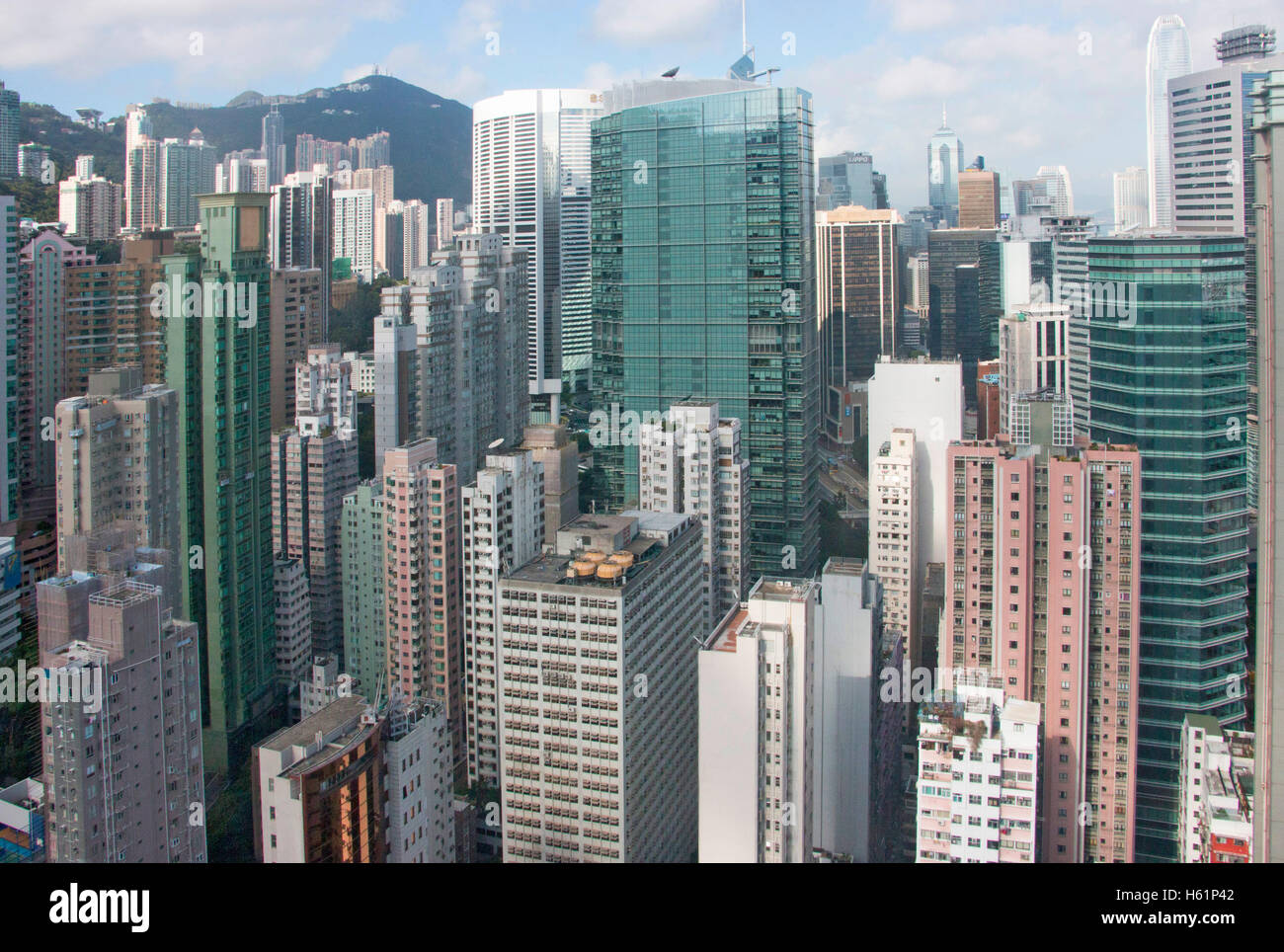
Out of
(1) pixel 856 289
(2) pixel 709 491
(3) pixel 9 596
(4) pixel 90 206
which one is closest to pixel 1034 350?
(1) pixel 856 289

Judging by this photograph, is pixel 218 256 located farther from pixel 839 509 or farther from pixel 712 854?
pixel 839 509

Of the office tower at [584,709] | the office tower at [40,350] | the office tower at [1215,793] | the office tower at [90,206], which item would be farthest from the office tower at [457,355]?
the office tower at [1215,793]

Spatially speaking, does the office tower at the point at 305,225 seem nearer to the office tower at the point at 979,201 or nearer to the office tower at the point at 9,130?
the office tower at the point at 9,130

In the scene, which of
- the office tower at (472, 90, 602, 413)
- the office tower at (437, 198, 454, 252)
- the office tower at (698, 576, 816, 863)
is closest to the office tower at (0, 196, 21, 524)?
the office tower at (698, 576, 816, 863)

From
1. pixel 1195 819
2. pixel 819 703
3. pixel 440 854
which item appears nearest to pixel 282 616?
pixel 440 854
